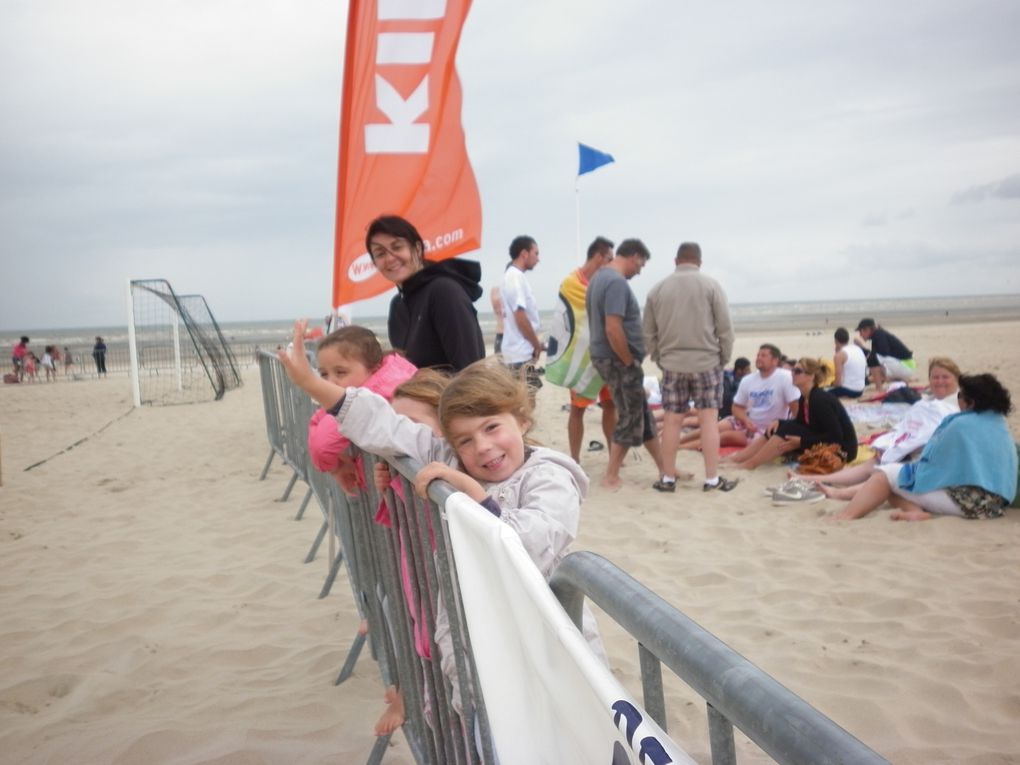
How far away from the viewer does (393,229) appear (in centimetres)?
310

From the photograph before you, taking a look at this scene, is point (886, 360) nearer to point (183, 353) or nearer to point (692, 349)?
point (692, 349)

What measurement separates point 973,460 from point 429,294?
4120 millimetres

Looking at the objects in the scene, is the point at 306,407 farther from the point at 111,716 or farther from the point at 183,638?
the point at 111,716

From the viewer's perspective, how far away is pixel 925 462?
5.32 meters

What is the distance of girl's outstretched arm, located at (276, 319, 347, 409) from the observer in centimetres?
210

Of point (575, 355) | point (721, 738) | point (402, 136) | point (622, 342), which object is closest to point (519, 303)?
point (575, 355)

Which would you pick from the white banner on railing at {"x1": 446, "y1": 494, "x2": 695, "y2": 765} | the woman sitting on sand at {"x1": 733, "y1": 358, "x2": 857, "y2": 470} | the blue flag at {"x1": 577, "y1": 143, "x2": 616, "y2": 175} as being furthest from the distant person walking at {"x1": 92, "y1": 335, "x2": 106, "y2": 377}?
the white banner on railing at {"x1": 446, "y1": 494, "x2": 695, "y2": 765}

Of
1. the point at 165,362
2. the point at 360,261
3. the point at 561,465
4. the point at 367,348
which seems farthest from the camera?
the point at 165,362

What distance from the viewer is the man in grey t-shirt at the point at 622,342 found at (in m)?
6.34

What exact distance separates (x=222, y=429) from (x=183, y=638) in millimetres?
8081

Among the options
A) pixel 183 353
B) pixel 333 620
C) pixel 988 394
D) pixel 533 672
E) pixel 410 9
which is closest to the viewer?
pixel 533 672

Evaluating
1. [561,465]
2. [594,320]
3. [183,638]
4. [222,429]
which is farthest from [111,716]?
[222,429]

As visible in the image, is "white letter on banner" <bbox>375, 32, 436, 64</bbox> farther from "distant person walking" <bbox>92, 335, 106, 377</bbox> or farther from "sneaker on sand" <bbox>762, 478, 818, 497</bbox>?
"distant person walking" <bbox>92, 335, 106, 377</bbox>

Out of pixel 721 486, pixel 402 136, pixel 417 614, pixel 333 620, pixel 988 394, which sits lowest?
pixel 333 620
